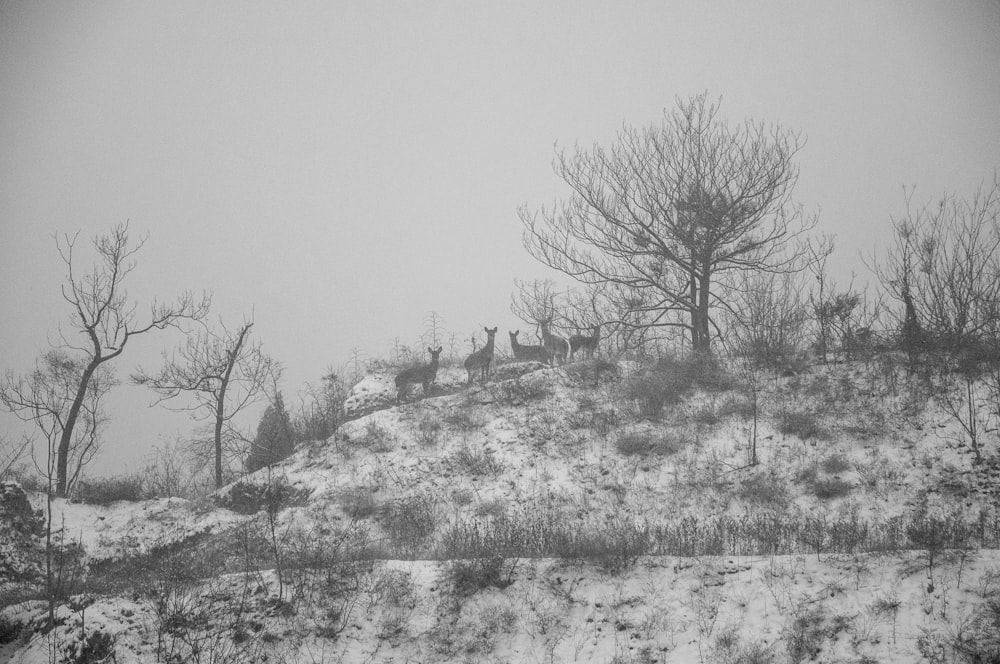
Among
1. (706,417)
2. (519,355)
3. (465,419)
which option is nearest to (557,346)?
(519,355)

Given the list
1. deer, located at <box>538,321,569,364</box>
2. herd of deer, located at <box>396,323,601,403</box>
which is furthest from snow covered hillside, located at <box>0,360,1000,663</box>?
deer, located at <box>538,321,569,364</box>

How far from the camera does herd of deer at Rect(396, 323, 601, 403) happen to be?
60.2 ft

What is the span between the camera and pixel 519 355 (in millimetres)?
20438

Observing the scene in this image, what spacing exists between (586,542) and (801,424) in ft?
22.5

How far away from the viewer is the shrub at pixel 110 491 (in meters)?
13.3

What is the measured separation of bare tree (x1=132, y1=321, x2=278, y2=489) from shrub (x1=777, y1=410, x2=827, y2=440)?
14024 mm

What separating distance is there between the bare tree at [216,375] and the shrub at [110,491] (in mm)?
2580

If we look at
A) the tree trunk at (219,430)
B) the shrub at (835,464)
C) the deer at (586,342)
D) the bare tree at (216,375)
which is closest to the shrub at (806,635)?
the shrub at (835,464)

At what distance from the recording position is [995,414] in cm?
1066

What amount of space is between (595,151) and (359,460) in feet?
41.3

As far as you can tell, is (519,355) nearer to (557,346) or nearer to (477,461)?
(557,346)

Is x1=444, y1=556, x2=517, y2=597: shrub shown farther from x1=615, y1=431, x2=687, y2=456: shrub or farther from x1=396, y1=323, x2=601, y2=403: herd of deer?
x1=396, y1=323, x2=601, y2=403: herd of deer

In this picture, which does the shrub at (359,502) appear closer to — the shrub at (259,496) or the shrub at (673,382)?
the shrub at (259,496)

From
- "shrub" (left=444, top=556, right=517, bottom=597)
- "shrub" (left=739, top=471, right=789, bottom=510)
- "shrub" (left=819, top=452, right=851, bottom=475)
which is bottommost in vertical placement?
"shrub" (left=444, top=556, right=517, bottom=597)
